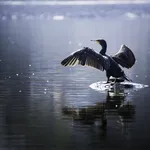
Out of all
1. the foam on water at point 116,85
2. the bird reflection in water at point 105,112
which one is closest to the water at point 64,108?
the bird reflection in water at point 105,112

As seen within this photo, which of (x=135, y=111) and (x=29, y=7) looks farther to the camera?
(x=29, y=7)

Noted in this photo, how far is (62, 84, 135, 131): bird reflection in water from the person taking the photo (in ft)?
17.5

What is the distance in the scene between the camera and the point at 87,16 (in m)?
26.5

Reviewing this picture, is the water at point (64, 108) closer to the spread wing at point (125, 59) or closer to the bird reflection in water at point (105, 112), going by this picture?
the bird reflection in water at point (105, 112)

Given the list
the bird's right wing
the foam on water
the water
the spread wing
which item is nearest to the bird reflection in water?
the water

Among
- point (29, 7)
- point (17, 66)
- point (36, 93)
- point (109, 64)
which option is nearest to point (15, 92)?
point (36, 93)

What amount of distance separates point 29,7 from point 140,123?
20.1m

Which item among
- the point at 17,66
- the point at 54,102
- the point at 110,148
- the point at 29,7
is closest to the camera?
the point at 110,148

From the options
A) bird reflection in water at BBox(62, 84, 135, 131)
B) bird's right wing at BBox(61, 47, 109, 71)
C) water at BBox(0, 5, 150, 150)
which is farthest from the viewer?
bird's right wing at BBox(61, 47, 109, 71)

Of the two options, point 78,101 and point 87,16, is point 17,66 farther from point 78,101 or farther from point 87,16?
point 87,16

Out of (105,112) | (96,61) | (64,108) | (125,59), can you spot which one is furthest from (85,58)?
(105,112)

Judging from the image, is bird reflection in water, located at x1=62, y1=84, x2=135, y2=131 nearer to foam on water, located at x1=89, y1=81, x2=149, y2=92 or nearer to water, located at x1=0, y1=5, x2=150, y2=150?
water, located at x1=0, y1=5, x2=150, y2=150

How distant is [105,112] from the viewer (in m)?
5.73

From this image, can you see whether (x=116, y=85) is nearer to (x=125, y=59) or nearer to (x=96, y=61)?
(x=96, y=61)
